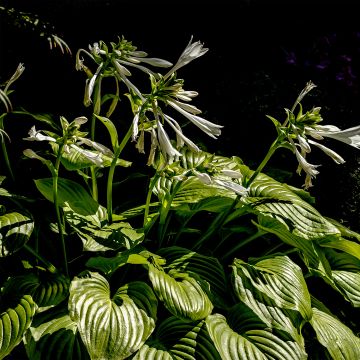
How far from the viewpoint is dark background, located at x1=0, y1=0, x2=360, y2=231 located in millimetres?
3576

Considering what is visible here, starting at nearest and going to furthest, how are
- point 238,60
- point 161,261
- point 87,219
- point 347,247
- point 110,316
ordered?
point 110,316, point 161,261, point 87,219, point 347,247, point 238,60

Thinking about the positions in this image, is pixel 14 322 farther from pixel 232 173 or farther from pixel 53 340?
pixel 232 173

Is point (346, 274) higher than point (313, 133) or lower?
lower

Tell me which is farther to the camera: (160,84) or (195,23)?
(195,23)

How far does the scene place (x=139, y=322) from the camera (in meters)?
1.82

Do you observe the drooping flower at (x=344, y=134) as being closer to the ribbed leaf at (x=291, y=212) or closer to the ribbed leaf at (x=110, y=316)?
the ribbed leaf at (x=291, y=212)

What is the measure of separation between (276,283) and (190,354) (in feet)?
1.37

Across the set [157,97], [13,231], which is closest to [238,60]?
[157,97]

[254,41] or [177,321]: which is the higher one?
[254,41]

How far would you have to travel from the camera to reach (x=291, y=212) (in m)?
2.20

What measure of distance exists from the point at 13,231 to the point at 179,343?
72 cm

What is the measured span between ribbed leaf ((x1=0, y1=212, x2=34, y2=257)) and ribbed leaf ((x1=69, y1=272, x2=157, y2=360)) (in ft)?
0.83

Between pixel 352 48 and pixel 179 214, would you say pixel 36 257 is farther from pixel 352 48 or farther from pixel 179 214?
pixel 352 48

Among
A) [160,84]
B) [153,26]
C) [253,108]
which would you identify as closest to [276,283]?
[160,84]
